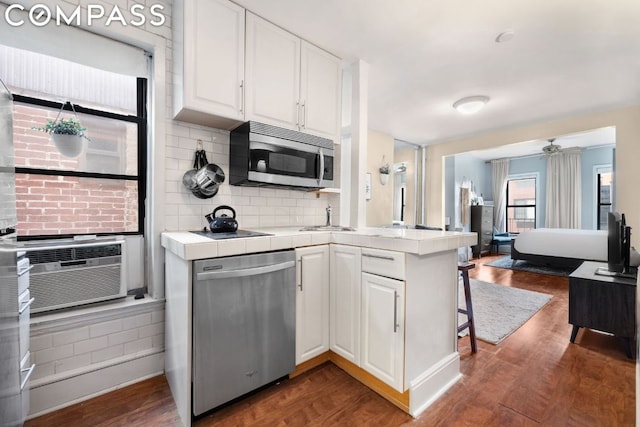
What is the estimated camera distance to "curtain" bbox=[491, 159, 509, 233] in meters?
7.86

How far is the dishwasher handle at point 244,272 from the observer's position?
1.42 meters

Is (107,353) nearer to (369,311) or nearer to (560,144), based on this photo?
(369,311)

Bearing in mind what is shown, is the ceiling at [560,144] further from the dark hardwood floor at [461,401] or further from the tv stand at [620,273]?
the dark hardwood floor at [461,401]

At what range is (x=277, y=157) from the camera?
2092mm

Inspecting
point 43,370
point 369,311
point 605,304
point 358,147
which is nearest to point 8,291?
point 43,370

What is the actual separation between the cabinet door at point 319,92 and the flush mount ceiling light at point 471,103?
6.44 feet

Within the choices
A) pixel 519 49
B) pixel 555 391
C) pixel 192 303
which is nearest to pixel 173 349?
pixel 192 303

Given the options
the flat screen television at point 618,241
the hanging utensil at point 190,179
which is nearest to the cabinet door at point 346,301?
the hanging utensil at point 190,179

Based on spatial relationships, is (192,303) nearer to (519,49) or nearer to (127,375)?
(127,375)

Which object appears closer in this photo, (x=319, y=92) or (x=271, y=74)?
(x=271, y=74)

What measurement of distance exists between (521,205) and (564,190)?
1.12 meters

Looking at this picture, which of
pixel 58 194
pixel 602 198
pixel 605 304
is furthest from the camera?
pixel 602 198

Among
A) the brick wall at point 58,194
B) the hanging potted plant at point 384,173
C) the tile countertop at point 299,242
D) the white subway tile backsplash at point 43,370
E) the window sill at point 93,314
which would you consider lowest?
the white subway tile backsplash at point 43,370

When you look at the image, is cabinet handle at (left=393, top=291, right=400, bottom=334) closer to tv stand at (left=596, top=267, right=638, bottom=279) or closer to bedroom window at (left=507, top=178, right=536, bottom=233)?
tv stand at (left=596, top=267, right=638, bottom=279)
